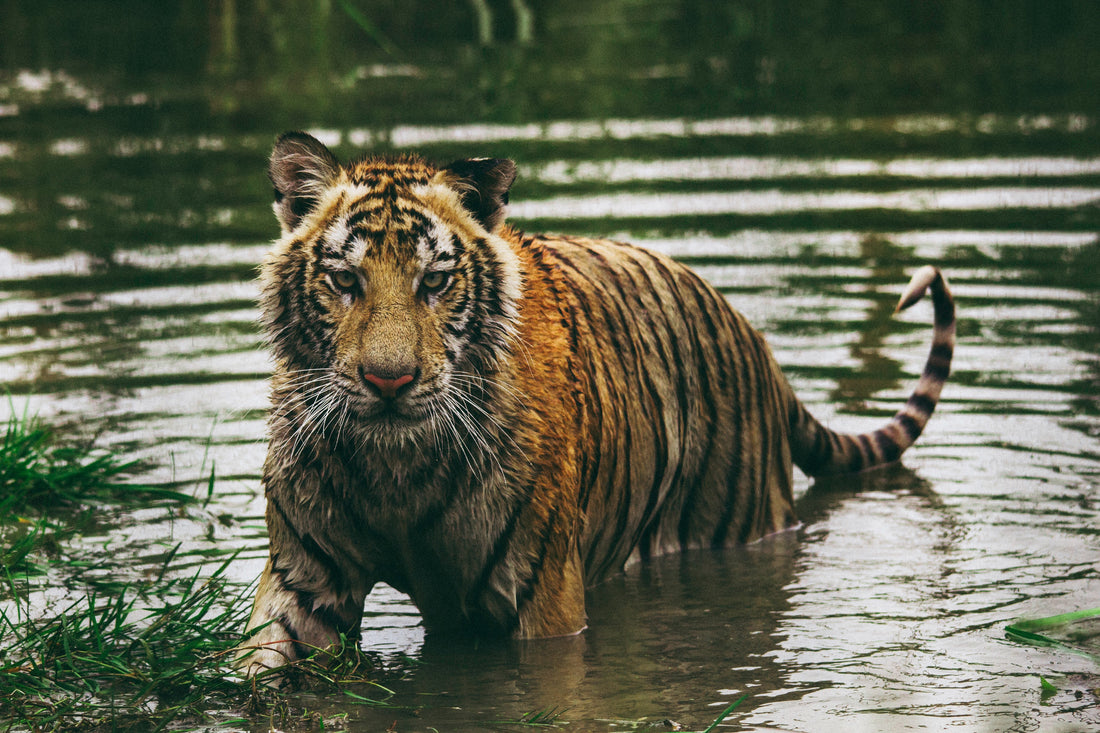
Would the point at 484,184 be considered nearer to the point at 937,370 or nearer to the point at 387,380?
the point at 387,380

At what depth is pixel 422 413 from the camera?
156 inches

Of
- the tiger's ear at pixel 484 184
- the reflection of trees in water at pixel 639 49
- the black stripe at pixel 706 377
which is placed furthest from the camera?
the reflection of trees in water at pixel 639 49

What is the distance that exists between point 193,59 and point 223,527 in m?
11.1

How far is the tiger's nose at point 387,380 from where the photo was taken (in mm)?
3848

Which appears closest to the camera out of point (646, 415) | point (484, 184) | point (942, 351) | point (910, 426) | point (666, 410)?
point (484, 184)

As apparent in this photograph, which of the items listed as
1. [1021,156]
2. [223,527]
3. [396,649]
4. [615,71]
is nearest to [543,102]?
[615,71]

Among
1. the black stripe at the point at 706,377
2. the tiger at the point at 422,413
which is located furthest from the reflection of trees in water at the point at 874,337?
the tiger at the point at 422,413

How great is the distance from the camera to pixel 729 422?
5.34m

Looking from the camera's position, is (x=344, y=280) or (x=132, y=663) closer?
(x=344, y=280)

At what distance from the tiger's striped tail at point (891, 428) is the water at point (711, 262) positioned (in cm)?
10

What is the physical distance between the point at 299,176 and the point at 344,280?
38cm

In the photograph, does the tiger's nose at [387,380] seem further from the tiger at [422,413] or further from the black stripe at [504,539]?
the black stripe at [504,539]

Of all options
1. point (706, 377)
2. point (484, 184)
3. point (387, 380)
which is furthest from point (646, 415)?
point (387, 380)

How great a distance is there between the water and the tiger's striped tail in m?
0.10
